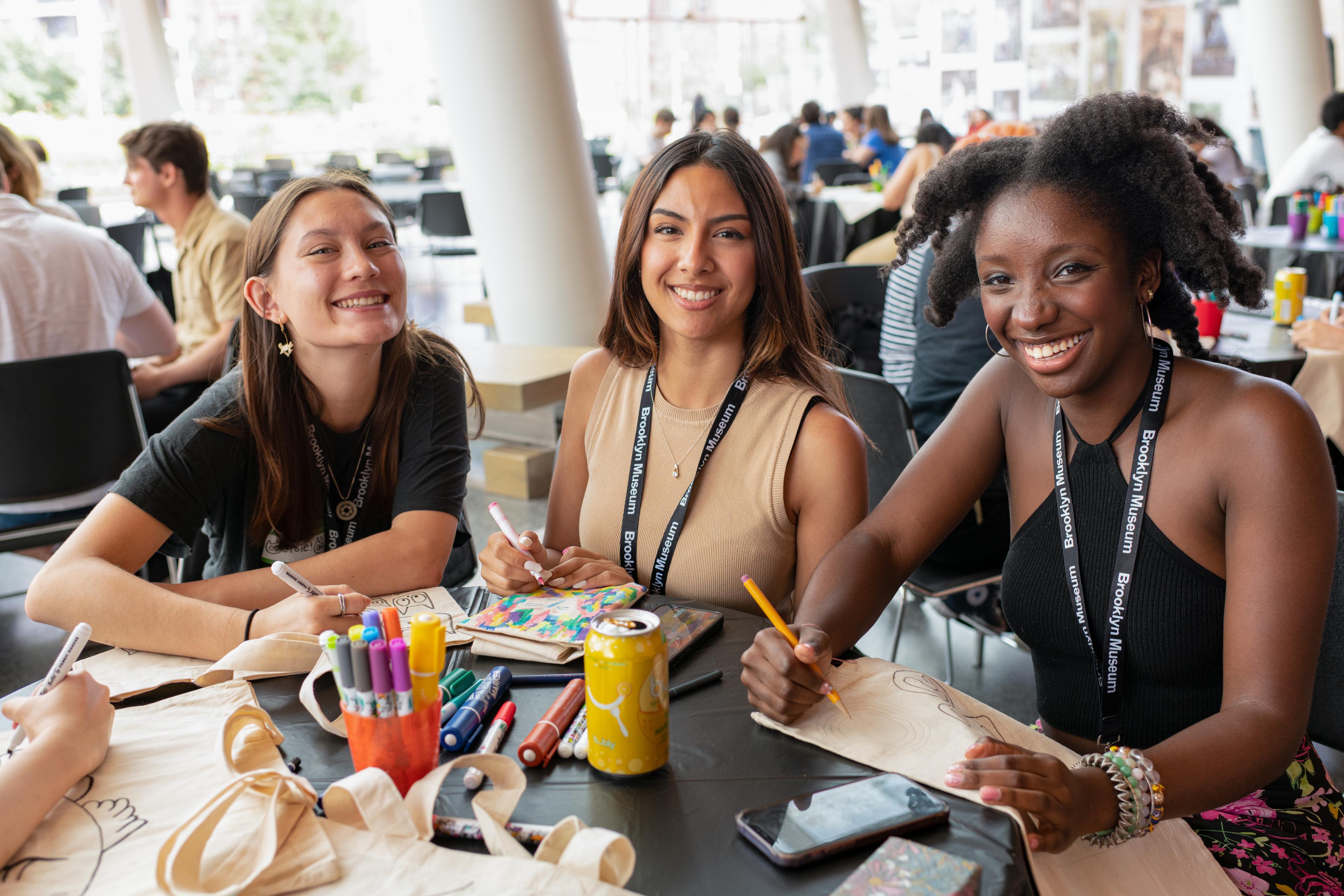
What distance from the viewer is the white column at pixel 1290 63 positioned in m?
8.54

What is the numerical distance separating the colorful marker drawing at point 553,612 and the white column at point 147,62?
13.1m

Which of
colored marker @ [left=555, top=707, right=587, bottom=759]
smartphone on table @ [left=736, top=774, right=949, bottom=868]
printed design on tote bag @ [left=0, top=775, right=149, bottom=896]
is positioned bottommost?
smartphone on table @ [left=736, top=774, right=949, bottom=868]

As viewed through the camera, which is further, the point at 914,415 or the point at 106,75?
the point at 106,75

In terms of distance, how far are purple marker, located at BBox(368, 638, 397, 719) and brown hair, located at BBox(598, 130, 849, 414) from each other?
1.05 meters

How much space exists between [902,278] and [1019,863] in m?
2.52

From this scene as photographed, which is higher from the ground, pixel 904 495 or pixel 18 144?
pixel 18 144

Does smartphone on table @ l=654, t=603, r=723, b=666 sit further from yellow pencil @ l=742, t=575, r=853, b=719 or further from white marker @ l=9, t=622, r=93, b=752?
white marker @ l=9, t=622, r=93, b=752

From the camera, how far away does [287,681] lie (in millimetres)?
1323

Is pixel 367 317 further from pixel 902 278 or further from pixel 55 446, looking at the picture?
pixel 902 278

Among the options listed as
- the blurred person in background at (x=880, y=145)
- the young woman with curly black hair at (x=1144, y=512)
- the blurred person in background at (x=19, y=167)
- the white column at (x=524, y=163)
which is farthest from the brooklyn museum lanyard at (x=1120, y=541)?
the blurred person in background at (x=880, y=145)

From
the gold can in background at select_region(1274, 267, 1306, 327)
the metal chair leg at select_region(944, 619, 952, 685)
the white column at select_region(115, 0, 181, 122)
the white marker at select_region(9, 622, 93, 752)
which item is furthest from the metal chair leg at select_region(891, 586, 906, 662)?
the white column at select_region(115, 0, 181, 122)

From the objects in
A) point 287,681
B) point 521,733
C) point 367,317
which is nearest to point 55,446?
point 367,317

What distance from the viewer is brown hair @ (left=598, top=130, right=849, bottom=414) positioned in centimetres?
180

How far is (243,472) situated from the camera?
180 cm
